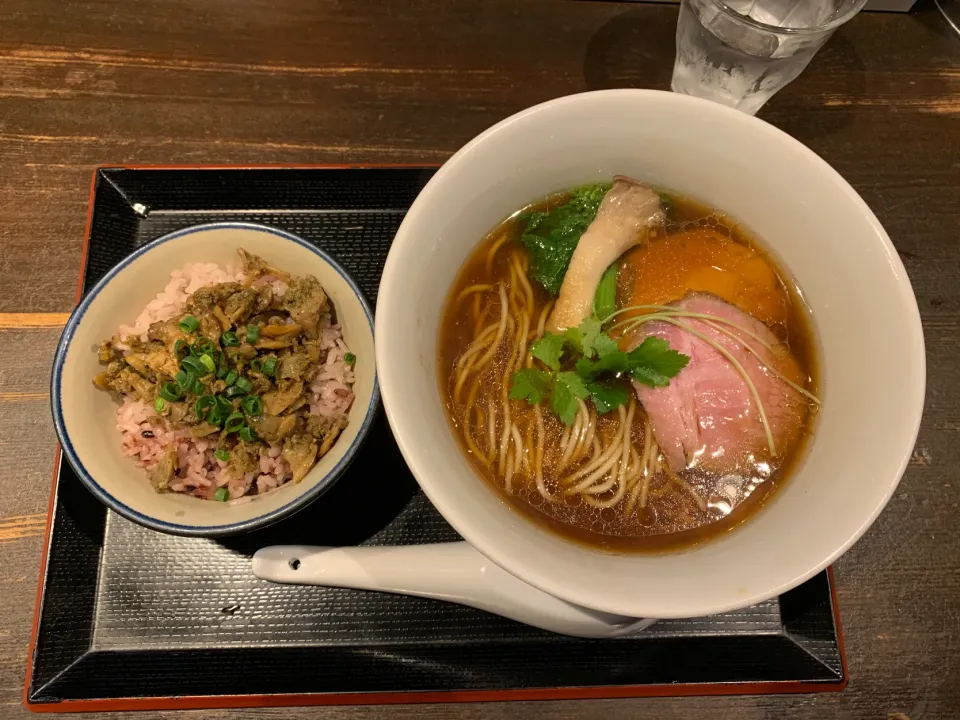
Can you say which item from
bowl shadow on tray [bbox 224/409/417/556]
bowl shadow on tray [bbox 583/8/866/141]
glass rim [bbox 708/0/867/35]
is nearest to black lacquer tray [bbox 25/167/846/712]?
bowl shadow on tray [bbox 224/409/417/556]

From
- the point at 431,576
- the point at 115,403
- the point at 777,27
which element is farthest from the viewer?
the point at 777,27

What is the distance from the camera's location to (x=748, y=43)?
5.98 feet

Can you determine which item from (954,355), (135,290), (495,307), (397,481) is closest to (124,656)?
(397,481)

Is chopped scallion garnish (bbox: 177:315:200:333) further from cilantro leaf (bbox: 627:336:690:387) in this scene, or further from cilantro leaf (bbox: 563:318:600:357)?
cilantro leaf (bbox: 627:336:690:387)

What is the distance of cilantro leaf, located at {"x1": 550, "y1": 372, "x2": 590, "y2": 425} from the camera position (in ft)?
4.63

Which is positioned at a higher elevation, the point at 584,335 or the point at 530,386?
the point at 584,335

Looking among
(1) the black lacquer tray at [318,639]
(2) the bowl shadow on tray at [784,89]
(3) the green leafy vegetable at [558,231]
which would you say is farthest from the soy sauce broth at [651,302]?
(2) the bowl shadow on tray at [784,89]

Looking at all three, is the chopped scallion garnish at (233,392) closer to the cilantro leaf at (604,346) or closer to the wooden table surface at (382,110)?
the wooden table surface at (382,110)

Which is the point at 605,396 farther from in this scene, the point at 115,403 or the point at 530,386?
the point at 115,403

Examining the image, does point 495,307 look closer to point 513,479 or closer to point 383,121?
point 513,479

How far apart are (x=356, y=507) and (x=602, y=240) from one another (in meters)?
0.98

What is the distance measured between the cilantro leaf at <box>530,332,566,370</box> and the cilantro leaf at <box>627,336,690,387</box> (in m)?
0.16

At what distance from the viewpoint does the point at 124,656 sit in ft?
5.02

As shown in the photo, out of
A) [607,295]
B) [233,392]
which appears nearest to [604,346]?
[607,295]
